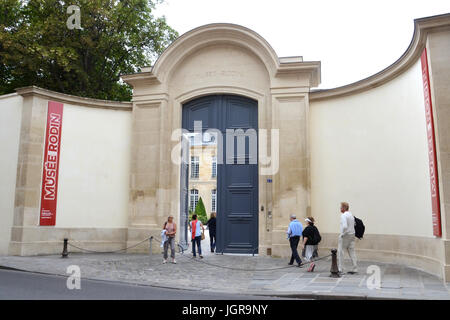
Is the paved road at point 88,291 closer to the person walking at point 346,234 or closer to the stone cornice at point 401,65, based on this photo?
the person walking at point 346,234

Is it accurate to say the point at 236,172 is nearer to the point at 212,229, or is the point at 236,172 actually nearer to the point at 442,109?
the point at 212,229

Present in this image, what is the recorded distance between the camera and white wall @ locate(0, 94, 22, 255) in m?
13.6

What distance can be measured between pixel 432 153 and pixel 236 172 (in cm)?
680

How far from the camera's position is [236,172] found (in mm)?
14773

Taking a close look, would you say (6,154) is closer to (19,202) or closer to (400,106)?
(19,202)

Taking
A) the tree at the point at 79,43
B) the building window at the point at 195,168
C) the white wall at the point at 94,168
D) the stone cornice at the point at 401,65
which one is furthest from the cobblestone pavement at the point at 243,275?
the building window at the point at 195,168

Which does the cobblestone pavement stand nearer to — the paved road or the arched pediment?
the paved road

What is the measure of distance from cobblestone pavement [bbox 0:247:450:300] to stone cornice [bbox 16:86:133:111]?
17.0 feet

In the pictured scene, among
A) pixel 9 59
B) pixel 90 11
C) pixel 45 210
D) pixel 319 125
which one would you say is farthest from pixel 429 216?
pixel 9 59

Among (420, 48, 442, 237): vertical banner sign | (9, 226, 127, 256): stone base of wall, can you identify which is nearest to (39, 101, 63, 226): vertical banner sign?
(9, 226, 127, 256): stone base of wall

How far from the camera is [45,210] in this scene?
45.7 ft

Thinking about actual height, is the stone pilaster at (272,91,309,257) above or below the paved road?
above

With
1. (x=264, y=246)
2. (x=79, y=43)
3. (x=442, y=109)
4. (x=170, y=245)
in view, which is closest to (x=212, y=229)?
(x=264, y=246)

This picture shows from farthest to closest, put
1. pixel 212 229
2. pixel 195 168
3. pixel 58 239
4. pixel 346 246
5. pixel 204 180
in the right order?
1. pixel 195 168
2. pixel 204 180
3. pixel 212 229
4. pixel 58 239
5. pixel 346 246
